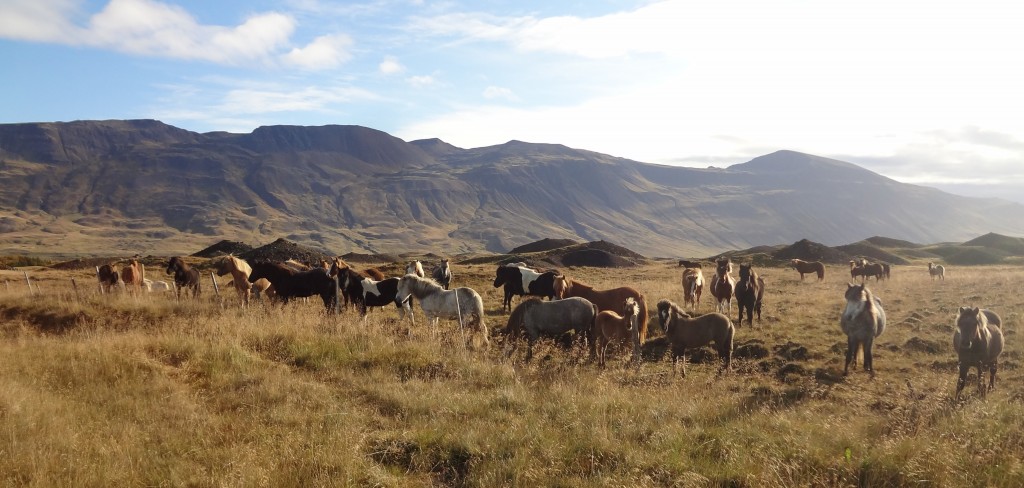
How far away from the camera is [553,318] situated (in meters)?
13.2

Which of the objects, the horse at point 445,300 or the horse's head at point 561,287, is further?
the horse's head at point 561,287

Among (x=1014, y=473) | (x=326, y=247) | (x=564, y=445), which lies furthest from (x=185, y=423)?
(x=326, y=247)

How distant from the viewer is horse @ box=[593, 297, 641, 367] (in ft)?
41.3

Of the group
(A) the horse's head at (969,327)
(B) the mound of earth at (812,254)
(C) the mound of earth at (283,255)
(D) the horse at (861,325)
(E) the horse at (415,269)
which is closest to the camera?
(A) the horse's head at (969,327)

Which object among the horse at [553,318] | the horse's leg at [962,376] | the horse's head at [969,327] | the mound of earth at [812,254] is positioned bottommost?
the horse's leg at [962,376]

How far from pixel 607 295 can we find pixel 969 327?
319 inches

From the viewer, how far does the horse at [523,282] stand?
20828 mm

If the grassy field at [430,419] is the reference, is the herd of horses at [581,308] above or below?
above

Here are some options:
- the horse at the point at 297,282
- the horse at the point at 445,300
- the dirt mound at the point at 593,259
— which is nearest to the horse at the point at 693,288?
the horse at the point at 445,300

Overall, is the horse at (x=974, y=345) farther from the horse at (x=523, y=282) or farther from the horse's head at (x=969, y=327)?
the horse at (x=523, y=282)

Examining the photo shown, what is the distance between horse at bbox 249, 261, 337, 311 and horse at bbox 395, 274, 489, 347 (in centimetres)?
382

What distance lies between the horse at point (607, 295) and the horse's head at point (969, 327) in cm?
583

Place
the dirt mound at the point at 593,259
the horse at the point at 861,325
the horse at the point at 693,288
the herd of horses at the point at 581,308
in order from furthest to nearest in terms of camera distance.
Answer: the dirt mound at the point at 593,259 < the horse at the point at 693,288 < the horse at the point at 861,325 < the herd of horses at the point at 581,308

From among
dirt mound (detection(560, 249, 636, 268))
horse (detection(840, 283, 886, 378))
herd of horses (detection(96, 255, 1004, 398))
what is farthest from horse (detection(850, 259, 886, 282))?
horse (detection(840, 283, 886, 378))
